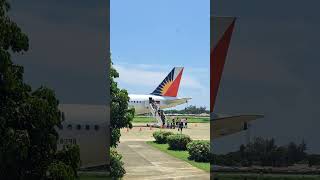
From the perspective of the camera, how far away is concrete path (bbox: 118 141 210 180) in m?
16.8

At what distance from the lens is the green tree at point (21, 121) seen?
21.9ft

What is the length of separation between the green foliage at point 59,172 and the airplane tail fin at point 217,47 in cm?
496

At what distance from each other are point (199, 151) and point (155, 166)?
8.94ft

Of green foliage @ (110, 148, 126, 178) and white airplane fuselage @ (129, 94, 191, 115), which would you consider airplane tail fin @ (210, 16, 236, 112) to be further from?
white airplane fuselage @ (129, 94, 191, 115)

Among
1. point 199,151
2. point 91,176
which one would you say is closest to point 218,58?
point 91,176

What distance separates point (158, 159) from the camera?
21094mm

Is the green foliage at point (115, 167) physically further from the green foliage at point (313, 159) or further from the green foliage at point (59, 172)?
the green foliage at point (59, 172)

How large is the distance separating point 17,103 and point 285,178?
37.8 ft

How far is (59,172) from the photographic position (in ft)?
21.9

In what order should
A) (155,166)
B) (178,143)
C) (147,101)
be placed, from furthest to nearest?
(147,101), (178,143), (155,166)

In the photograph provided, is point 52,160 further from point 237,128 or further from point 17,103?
point 237,128

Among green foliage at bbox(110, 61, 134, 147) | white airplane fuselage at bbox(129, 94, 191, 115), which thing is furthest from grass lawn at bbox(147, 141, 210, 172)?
white airplane fuselage at bbox(129, 94, 191, 115)

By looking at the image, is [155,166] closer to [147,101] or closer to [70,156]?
[70,156]

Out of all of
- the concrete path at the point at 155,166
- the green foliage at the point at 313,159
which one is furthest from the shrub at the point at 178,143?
the green foliage at the point at 313,159
